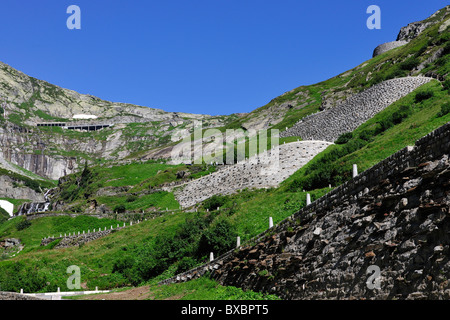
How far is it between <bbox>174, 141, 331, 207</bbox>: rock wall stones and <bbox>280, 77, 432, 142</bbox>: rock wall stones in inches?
471

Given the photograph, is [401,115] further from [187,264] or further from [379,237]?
[379,237]

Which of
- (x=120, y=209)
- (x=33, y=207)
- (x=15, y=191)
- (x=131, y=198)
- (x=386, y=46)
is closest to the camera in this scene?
(x=120, y=209)

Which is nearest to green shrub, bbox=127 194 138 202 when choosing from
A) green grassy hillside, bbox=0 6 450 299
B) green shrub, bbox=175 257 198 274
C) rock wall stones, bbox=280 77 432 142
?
green grassy hillside, bbox=0 6 450 299

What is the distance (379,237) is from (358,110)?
61.5 m

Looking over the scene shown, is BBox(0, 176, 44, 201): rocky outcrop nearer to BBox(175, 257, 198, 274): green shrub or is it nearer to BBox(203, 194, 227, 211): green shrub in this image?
BBox(203, 194, 227, 211): green shrub

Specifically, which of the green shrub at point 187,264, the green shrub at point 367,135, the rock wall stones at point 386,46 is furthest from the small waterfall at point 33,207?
the rock wall stones at point 386,46

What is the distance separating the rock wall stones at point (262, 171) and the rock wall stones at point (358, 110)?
1196 cm

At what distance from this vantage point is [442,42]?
82125mm

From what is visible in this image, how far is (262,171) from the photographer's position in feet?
187

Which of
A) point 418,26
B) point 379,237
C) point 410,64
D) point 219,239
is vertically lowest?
point 379,237

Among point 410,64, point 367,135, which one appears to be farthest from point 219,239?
point 410,64

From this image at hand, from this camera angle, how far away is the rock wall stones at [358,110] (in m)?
63.5

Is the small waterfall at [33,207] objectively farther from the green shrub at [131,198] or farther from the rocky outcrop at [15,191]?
the green shrub at [131,198]

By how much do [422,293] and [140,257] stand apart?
3325cm
